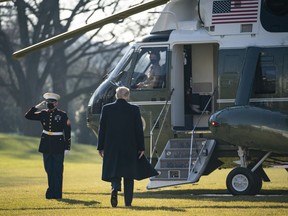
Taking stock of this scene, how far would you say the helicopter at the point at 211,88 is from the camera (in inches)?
752

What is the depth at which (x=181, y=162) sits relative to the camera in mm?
19828

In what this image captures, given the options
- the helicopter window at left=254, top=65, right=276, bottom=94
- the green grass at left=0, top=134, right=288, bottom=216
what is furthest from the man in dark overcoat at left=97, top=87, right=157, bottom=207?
the helicopter window at left=254, top=65, right=276, bottom=94

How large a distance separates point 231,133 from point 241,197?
4.13ft

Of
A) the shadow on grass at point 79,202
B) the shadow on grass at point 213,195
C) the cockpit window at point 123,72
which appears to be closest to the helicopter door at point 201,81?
the cockpit window at point 123,72

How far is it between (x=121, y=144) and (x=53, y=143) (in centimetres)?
293

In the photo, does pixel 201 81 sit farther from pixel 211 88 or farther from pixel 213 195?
pixel 213 195

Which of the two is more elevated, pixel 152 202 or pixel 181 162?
pixel 181 162

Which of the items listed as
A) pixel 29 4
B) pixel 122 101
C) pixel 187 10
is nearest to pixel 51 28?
pixel 29 4

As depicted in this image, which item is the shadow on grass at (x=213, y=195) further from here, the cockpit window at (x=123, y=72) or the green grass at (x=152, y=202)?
the cockpit window at (x=123, y=72)

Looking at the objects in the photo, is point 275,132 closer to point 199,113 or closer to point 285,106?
point 285,106

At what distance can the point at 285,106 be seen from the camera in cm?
1958

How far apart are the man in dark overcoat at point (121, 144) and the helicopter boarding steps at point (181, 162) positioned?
3025 millimetres

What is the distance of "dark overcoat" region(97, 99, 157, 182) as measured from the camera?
16.4m

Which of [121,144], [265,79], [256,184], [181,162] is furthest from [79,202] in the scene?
[265,79]
